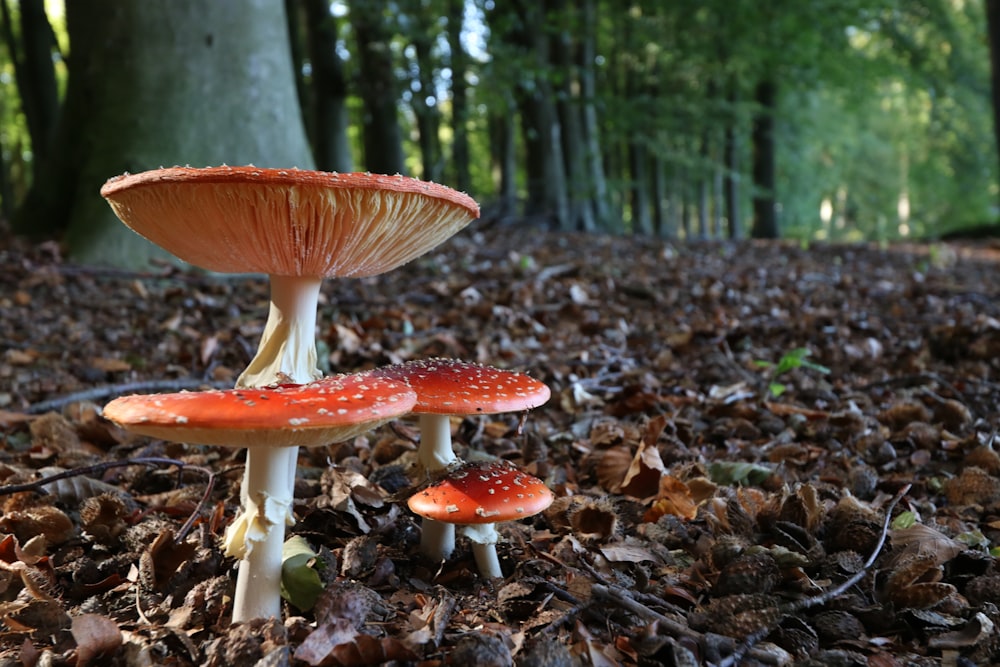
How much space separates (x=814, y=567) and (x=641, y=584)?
54 cm

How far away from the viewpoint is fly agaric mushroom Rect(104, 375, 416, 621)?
1.33m

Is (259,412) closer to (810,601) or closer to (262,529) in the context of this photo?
(262,529)

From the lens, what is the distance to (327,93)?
922 cm

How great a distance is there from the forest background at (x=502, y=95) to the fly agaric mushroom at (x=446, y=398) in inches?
157

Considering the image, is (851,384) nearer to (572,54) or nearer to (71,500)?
(71,500)

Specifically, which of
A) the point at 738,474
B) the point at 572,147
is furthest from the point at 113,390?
the point at 572,147

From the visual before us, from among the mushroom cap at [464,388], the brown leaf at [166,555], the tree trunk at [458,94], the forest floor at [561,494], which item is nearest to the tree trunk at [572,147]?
the tree trunk at [458,94]

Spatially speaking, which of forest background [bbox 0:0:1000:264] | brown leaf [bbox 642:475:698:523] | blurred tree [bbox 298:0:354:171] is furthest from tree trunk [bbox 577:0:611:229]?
brown leaf [bbox 642:475:698:523]

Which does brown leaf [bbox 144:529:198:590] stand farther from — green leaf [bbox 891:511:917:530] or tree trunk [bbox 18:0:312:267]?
tree trunk [bbox 18:0:312:267]

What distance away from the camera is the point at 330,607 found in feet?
5.55

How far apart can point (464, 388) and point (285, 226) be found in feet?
2.09

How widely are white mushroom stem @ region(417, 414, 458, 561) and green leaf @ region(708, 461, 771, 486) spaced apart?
1.12 meters

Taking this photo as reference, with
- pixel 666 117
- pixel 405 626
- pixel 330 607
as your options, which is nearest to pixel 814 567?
pixel 405 626

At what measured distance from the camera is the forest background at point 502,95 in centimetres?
530
